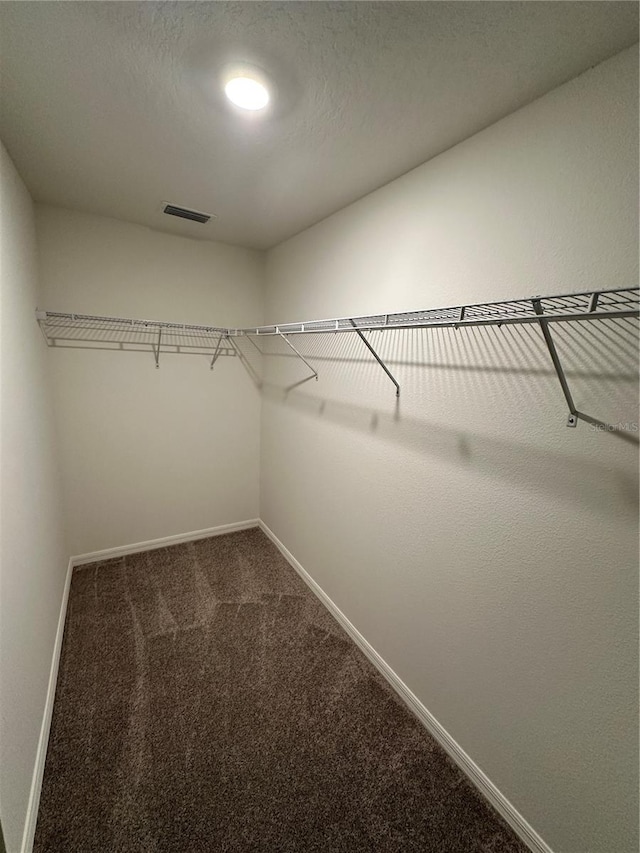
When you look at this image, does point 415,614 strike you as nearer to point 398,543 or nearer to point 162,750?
point 398,543

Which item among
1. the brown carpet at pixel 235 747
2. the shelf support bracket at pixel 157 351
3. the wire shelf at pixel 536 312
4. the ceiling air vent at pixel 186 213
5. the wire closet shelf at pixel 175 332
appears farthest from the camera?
the shelf support bracket at pixel 157 351

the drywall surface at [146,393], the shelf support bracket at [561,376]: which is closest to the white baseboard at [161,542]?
the drywall surface at [146,393]

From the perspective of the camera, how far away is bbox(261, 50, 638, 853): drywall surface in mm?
Result: 979

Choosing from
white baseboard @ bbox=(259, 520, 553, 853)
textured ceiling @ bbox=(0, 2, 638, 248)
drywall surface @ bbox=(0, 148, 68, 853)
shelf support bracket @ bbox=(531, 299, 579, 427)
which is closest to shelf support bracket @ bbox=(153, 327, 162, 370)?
drywall surface @ bbox=(0, 148, 68, 853)

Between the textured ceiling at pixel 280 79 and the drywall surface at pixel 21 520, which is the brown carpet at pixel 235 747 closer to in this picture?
the drywall surface at pixel 21 520

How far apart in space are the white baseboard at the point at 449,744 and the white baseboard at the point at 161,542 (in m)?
1.20

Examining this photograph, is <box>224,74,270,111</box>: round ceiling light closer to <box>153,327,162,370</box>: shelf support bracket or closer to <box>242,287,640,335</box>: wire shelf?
<box>242,287,640,335</box>: wire shelf

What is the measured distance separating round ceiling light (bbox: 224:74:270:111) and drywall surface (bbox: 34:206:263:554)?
1585mm

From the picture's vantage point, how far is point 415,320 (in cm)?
129

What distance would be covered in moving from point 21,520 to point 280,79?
185 centimetres

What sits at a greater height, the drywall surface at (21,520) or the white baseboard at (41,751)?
the drywall surface at (21,520)

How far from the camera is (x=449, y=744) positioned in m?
1.48

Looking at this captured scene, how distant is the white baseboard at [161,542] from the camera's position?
8.69 feet

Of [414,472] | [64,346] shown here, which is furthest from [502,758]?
[64,346]
